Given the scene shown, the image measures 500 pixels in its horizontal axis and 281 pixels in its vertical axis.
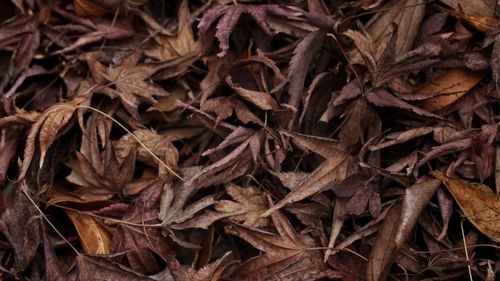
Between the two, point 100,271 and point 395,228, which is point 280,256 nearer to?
point 395,228

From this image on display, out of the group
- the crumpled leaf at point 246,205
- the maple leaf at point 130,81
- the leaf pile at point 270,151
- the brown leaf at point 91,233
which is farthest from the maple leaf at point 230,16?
the brown leaf at point 91,233

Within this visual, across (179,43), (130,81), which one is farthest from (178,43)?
(130,81)

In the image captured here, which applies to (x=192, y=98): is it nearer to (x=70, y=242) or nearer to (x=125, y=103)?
(x=125, y=103)

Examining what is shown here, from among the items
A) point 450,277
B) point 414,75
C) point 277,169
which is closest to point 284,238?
point 277,169

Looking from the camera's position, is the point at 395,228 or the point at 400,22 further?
the point at 400,22

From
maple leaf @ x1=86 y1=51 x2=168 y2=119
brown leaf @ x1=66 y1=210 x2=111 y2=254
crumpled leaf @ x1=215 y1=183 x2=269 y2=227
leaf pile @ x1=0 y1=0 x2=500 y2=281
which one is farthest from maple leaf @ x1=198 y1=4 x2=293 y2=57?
brown leaf @ x1=66 y1=210 x2=111 y2=254

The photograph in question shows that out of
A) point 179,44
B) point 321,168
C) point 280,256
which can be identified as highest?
point 179,44
